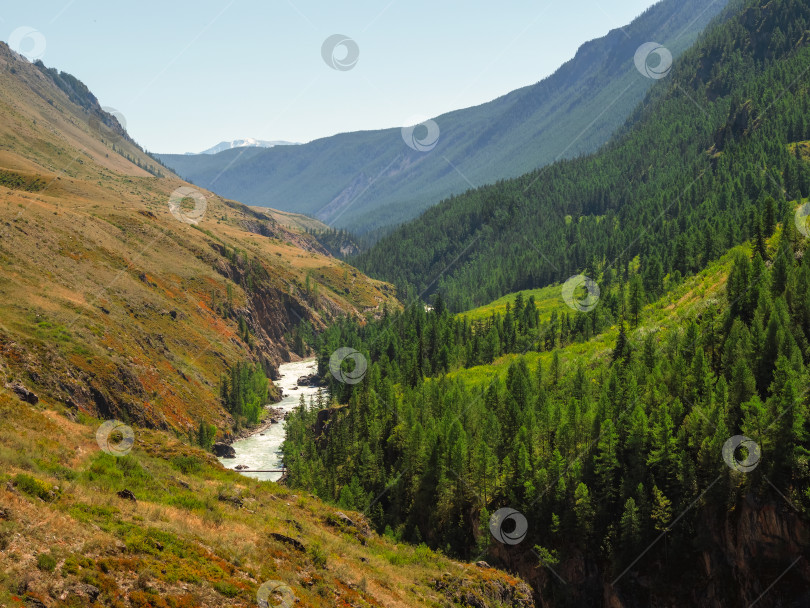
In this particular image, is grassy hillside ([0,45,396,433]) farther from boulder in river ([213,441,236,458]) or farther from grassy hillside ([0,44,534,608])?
boulder in river ([213,441,236,458])

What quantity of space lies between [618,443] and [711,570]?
1535 cm

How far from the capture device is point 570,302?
195 metres

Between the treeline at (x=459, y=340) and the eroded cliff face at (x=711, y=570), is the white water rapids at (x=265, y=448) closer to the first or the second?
the treeline at (x=459, y=340)

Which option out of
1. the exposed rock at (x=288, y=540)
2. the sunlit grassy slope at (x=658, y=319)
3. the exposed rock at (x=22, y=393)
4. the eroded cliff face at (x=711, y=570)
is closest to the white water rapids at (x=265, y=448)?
the sunlit grassy slope at (x=658, y=319)

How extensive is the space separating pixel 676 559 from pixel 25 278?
111 m

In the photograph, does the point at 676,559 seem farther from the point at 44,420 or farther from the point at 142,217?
the point at 142,217

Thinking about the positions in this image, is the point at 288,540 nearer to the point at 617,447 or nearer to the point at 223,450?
the point at 617,447

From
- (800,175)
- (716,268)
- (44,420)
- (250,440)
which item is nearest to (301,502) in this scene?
(44,420)

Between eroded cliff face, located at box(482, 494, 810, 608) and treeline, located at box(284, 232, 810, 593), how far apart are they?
83cm

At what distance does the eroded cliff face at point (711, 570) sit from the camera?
56.4 metres

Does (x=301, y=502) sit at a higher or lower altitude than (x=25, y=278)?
lower

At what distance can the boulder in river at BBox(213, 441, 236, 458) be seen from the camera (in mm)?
116875

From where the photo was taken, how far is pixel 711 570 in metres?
61.5

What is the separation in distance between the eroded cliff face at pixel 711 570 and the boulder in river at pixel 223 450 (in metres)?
64.3
